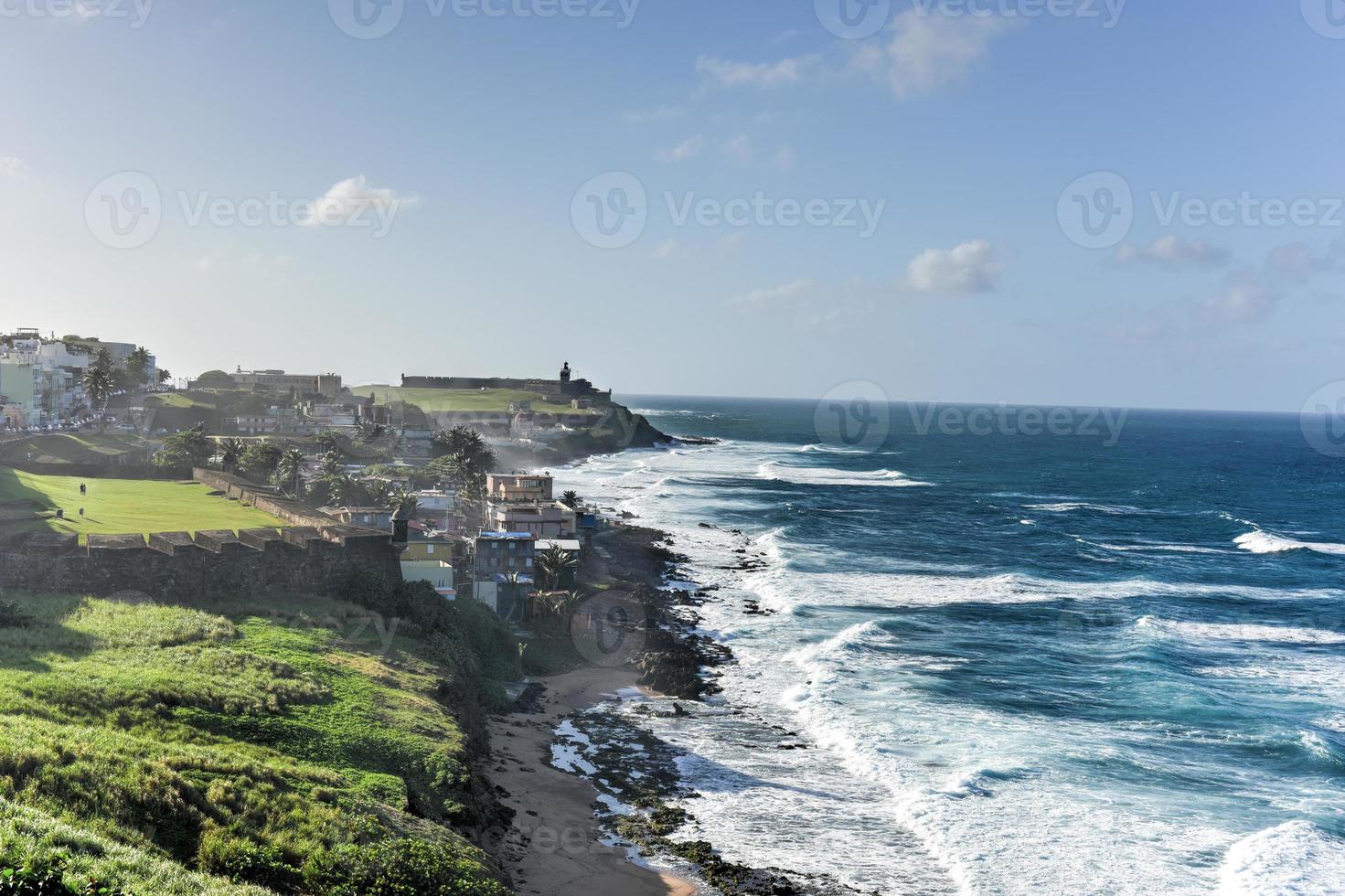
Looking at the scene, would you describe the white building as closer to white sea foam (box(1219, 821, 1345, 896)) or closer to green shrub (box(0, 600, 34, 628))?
green shrub (box(0, 600, 34, 628))

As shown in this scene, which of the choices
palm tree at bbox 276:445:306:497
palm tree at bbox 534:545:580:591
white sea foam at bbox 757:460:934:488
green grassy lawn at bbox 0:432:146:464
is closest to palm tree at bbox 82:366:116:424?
green grassy lawn at bbox 0:432:146:464

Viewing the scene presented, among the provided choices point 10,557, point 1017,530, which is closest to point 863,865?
point 10,557

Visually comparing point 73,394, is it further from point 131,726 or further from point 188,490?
point 131,726

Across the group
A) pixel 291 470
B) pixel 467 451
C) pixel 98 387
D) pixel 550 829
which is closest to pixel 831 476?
pixel 467 451

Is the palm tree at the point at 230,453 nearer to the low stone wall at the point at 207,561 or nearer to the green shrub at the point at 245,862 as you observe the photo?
the low stone wall at the point at 207,561

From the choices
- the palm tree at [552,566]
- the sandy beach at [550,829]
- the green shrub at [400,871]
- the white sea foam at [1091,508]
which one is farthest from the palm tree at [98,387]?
the white sea foam at [1091,508]

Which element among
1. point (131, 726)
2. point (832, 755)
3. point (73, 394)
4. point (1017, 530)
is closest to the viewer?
point (131, 726)
